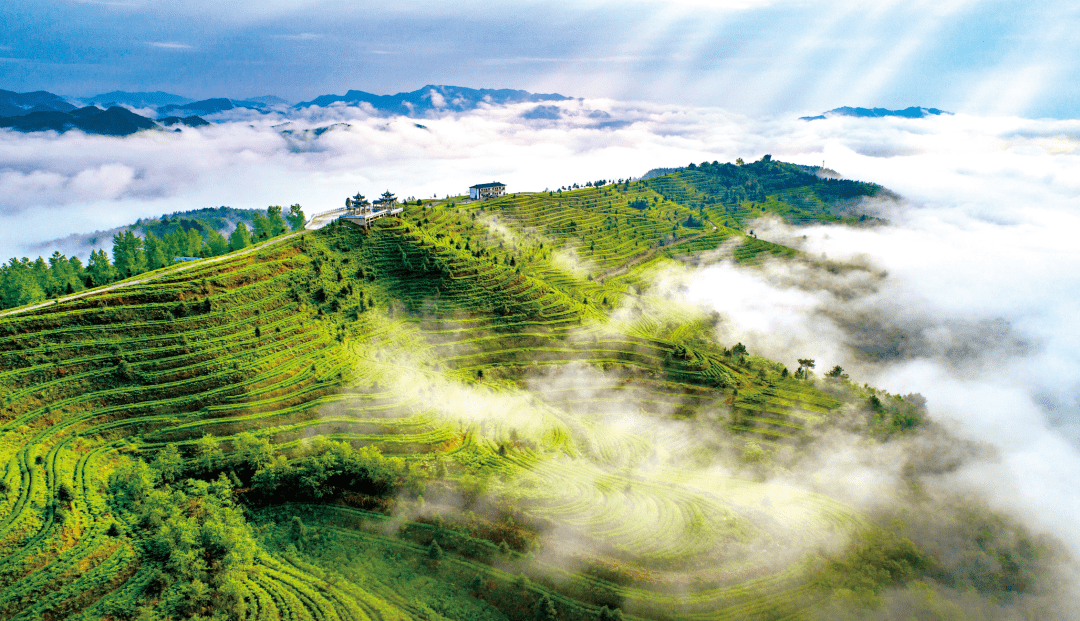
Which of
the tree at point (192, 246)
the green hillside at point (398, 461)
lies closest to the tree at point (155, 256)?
the tree at point (192, 246)

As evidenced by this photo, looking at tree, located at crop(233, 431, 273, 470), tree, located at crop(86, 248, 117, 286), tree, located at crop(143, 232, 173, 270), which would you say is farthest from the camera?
tree, located at crop(143, 232, 173, 270)

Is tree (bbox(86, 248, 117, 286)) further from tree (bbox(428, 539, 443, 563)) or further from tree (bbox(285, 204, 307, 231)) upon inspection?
tree (bbox(428, 539, 443, 563))

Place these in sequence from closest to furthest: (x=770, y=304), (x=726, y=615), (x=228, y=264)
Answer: (x=726, y=615)
(x=228, y=264)
(x=770, y=304)

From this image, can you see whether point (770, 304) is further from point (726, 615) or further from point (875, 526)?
point (726, 615)

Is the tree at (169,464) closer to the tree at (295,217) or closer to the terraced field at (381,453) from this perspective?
the terraced field at (381,453)

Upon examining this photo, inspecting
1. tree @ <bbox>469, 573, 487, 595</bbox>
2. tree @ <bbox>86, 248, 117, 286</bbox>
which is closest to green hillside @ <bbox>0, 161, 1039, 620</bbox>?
tree @ <bbox>469, 573, 487, 595</bbox>

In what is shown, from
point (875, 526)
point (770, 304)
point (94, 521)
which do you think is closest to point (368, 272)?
point (94, 521)
